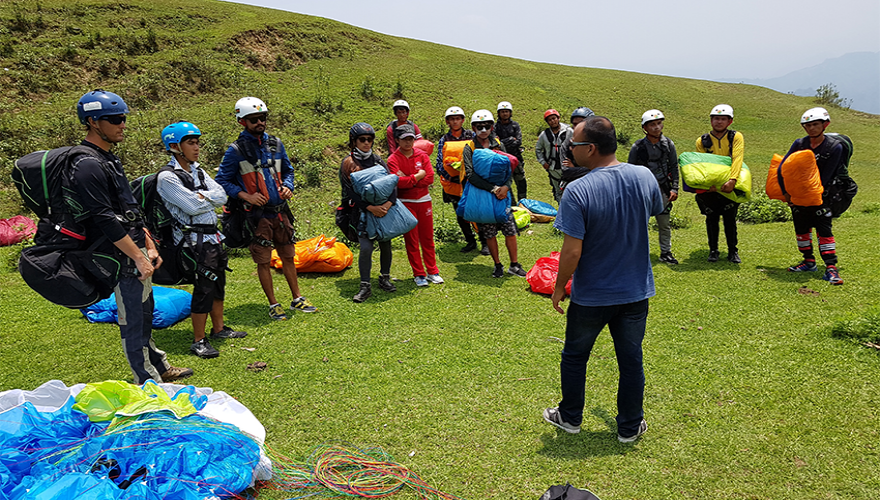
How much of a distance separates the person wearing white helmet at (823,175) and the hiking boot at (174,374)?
766cm

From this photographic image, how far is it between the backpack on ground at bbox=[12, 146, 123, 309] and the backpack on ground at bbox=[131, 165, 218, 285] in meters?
1.01

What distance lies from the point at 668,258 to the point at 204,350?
22.7 feet

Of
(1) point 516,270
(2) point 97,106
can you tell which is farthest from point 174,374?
(1) point 516,270

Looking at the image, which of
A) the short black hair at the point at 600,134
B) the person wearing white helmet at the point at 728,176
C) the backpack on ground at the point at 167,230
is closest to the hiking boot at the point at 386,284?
the backpack on ground at the point at 167,230

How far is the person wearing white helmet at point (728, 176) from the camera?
23.5ft

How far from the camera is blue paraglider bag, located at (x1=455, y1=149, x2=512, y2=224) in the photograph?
7.04m

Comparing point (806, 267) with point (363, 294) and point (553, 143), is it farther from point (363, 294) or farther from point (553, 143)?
point (363, 294)

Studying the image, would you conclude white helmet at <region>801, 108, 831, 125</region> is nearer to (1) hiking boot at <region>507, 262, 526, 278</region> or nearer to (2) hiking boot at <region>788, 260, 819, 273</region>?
(2) hiking boot at <region>788, 260, 819, 273</region>

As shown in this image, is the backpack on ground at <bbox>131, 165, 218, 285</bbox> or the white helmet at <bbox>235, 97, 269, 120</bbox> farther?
the white helmet at <bbox>235, 97, 269, 120</bbox>

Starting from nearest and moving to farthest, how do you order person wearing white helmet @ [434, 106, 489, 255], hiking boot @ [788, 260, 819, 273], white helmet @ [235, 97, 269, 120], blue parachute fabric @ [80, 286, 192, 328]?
white helmet @ [235, 97, 269, 120]
blue parachute fabric @ [80, 286, 192, 328]
hiking boot @ [788, 260, 819, 273]
person wearing white helmet @ [434, 106, 489, 255]

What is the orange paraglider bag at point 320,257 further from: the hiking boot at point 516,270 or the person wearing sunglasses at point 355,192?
the hiking boot at point 516,270

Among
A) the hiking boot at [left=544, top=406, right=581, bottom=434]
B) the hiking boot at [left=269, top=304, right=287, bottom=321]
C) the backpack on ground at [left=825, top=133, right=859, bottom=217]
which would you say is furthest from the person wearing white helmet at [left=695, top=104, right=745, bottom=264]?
the hiking boot at [left=269, top=304, right=287, bottom=321]

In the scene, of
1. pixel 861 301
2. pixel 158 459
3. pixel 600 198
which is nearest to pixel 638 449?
pixel 600 198

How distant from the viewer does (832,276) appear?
6500 mm
